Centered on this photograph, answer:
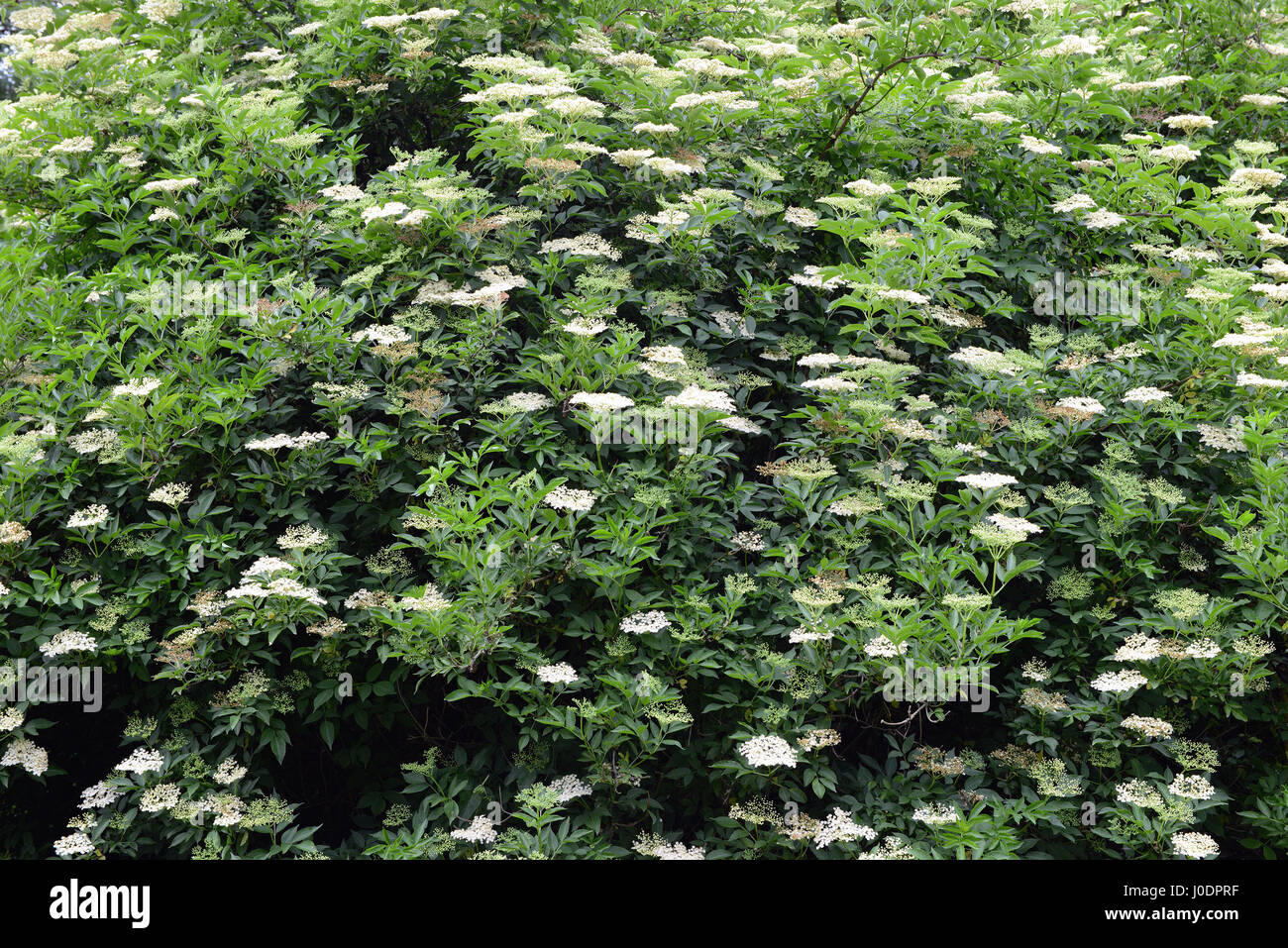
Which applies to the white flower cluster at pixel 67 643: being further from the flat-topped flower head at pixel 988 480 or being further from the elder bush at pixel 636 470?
Answer: the flat-topped flower head at pixel 988 480

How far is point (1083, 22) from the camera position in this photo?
778 centimetres

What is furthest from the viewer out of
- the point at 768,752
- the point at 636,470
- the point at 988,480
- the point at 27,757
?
the point at 636,470

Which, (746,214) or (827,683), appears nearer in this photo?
(827,683)

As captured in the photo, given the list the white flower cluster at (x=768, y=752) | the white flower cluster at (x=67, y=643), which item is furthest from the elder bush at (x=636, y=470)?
the white flower cluster at (x=67, y=643)

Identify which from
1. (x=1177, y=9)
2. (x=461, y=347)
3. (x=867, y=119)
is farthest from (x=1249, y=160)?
(x=461, y=347)

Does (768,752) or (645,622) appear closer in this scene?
(768,752)

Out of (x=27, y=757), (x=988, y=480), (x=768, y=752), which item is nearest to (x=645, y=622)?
(x=768, y=752)

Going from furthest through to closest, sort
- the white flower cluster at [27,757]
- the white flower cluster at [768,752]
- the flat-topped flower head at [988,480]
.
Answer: the flat-topped flower head at [988,480] < the white flower cluster at [27,757] < the white flower cluster at [768,752]

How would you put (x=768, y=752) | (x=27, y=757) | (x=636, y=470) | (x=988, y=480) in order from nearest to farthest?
(x=768, y=752) → (x=27, y=757) → (x=988, y=480) → (x=636, y=470)

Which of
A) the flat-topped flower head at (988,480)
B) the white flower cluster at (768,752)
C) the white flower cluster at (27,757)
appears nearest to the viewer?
the white flower cluster at (768,752)

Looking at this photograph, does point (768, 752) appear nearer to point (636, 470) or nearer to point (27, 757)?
point (636, 470)

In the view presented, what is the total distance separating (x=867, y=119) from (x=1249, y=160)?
2.80 meters

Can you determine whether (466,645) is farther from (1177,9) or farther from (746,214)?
(1177,9)

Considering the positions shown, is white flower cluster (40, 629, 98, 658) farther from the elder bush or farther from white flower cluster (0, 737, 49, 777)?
white flower cluster (0, 737, 49, 777)
